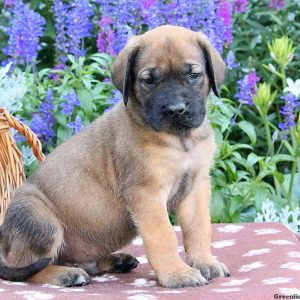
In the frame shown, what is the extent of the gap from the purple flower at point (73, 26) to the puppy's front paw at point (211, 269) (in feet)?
9.41

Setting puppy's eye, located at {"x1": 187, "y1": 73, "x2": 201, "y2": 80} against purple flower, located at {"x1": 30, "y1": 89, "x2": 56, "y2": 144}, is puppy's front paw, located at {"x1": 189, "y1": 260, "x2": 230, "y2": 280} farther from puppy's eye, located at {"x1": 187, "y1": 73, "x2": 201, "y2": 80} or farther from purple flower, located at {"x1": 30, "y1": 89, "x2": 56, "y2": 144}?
purple flower, located at {"x1": 30, "y1": 89, "x2": 56, "y2": 144}

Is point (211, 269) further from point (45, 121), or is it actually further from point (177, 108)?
point (45, 121)

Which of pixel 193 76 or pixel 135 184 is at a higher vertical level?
pixel 193 76

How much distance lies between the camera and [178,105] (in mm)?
4793

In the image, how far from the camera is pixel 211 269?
5.11 metres

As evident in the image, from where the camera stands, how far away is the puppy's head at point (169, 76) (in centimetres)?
488

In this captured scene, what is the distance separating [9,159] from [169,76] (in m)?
1.78

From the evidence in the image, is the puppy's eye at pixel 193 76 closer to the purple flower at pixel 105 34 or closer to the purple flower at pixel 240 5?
the purple flower at pixel 105 34

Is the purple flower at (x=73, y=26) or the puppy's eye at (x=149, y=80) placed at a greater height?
the purple flower at (x=73, y=26)

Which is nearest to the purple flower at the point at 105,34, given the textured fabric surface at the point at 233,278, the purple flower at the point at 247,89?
the purple flower at the point at 247,89

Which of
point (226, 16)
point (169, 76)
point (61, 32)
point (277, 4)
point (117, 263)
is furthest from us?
point (277, 4)

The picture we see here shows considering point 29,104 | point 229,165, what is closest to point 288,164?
point 229,165

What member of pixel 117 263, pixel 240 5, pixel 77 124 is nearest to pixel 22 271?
pixel 117 263

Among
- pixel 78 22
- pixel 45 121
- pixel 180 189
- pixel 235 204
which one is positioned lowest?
pixel 235 204
